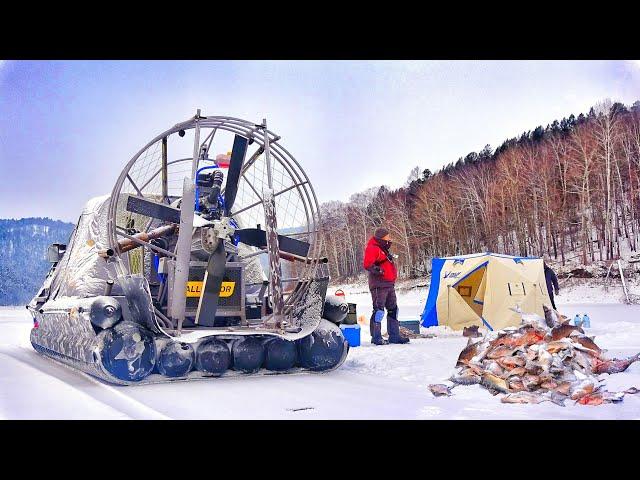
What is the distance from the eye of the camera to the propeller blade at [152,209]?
540 centimetres

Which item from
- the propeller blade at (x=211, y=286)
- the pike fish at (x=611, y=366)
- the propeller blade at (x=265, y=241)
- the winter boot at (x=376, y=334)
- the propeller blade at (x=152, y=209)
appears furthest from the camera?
the winter boot at (x=376, y=334)

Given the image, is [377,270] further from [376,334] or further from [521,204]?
[521,204]

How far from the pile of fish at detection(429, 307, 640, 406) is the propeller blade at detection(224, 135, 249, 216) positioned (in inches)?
110

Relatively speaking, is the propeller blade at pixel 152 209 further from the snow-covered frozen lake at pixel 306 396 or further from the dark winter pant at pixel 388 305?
the dark winter pant at pixel 388 305

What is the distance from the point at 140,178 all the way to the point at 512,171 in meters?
16.0

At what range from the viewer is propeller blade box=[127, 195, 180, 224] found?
540 centimetres

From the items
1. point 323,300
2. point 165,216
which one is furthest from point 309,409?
point 165,216

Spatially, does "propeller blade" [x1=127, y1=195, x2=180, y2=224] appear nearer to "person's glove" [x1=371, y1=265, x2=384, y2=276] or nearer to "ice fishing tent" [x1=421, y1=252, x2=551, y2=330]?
"person's glove" [x1=371, y1=265, x2=384, y2=276]

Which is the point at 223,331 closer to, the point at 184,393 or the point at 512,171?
the point at 184,393

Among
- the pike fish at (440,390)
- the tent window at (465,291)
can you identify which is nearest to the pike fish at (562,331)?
the pike fish at (440,390)

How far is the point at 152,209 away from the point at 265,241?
1201 millimetres

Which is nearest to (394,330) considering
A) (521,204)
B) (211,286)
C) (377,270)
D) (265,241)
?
(377,270)

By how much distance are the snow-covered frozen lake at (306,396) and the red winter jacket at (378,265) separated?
1.33m

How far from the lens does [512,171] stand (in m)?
20.3
